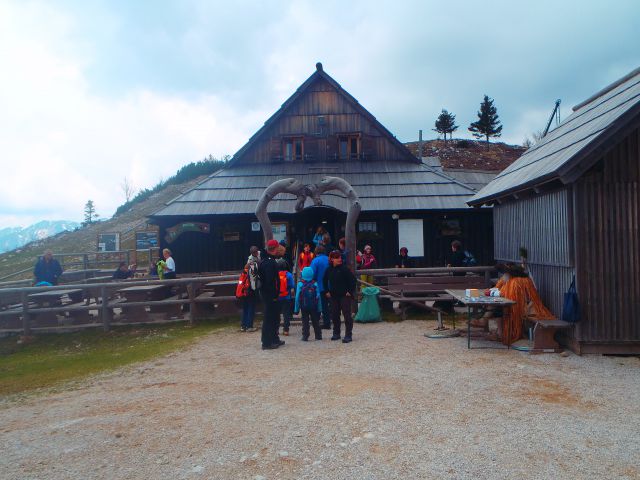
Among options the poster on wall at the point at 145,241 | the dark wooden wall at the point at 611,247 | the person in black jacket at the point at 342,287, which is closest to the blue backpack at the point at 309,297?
the person in black jacket at the point at 342,287

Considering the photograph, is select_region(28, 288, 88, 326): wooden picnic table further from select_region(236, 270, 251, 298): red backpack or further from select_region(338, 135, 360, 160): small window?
select_region(338, 135, 360, 160): small window

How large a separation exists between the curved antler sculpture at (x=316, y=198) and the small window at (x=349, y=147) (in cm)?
766

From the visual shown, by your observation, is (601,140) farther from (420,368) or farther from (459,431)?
(459,431)

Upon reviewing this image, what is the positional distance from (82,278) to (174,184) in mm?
32275

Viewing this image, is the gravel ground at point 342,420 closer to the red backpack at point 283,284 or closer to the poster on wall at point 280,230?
the red backpack at point 283,284

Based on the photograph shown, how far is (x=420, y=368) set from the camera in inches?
302

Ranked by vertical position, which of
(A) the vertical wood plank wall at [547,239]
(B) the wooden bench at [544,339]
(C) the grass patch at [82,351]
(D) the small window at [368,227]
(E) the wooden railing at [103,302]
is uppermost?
(D) the small window at [368,227]

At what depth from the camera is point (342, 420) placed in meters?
5.55

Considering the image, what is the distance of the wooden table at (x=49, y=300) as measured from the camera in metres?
12.2

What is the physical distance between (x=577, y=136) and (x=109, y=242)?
61.0ft

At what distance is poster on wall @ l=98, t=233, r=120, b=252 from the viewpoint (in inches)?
833

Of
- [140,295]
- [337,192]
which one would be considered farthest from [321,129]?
[140,295]

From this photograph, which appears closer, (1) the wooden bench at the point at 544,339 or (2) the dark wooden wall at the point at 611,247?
(2) the dark wooden wall at the point at 611,247

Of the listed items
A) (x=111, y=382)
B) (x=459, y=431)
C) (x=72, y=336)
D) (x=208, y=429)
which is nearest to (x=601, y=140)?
(x=459, y=431)
